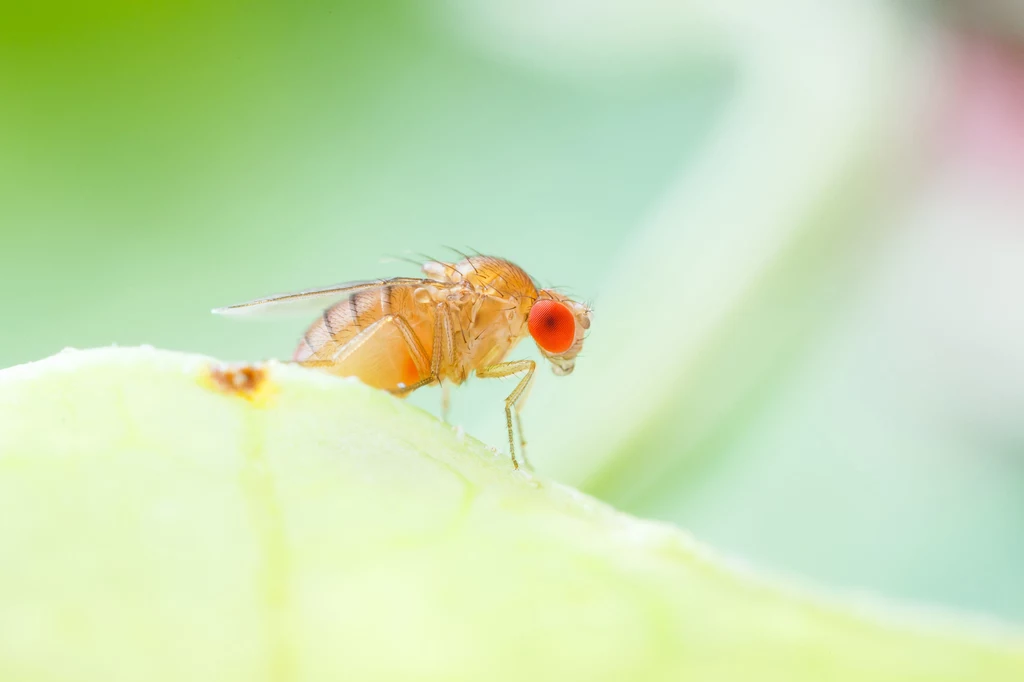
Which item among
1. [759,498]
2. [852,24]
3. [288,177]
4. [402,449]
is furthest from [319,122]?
[402,449]

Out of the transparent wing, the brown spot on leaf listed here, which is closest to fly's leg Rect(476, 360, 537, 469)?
the transparent wing

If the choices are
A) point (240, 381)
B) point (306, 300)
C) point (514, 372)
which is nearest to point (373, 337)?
point (306, 300)

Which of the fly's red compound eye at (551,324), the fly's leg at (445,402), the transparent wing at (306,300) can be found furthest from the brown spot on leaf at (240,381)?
the fly's leg at (445,402)

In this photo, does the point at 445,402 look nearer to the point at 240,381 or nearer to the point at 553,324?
the point at 553,324

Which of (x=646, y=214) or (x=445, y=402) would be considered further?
(x=646, y=214)

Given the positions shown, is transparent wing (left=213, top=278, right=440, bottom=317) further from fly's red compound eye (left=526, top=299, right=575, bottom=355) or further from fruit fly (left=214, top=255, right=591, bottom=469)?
fly's red compound eye (left=526, top=299, right=575, bottom=355)
